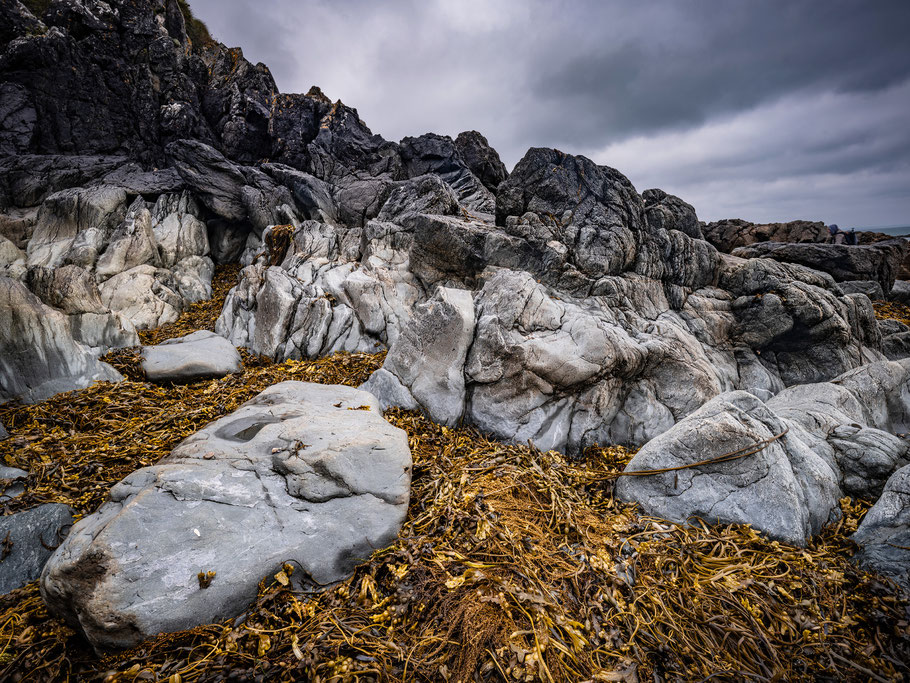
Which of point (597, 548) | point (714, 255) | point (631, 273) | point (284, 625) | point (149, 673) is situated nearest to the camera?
point (149, 673)

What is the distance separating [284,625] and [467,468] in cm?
248

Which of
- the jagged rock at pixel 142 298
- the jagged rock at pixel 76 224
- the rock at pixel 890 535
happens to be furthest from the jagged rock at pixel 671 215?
the jagged rock at pixel 76 224

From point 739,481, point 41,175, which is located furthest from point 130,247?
point 739,481

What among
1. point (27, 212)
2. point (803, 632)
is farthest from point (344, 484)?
point (27, 212)

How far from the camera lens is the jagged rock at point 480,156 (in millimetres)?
21969

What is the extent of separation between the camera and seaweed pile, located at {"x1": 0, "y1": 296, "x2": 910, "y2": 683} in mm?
2418

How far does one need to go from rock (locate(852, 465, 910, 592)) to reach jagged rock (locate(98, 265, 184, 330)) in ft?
52.0

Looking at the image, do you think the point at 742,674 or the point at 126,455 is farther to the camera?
the point at 126,455

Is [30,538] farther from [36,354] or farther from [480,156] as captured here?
[480,156]

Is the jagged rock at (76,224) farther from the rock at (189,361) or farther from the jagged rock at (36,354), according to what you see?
A: the rock at (189,361)

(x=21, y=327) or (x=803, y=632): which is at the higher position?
(x=21, y=327)

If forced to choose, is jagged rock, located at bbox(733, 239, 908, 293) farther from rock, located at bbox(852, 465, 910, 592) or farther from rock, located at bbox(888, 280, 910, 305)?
rock, located at bbox(852, 465, 910, 592)

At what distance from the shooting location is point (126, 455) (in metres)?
4.39

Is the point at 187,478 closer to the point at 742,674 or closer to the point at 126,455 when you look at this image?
the point at 126,455
